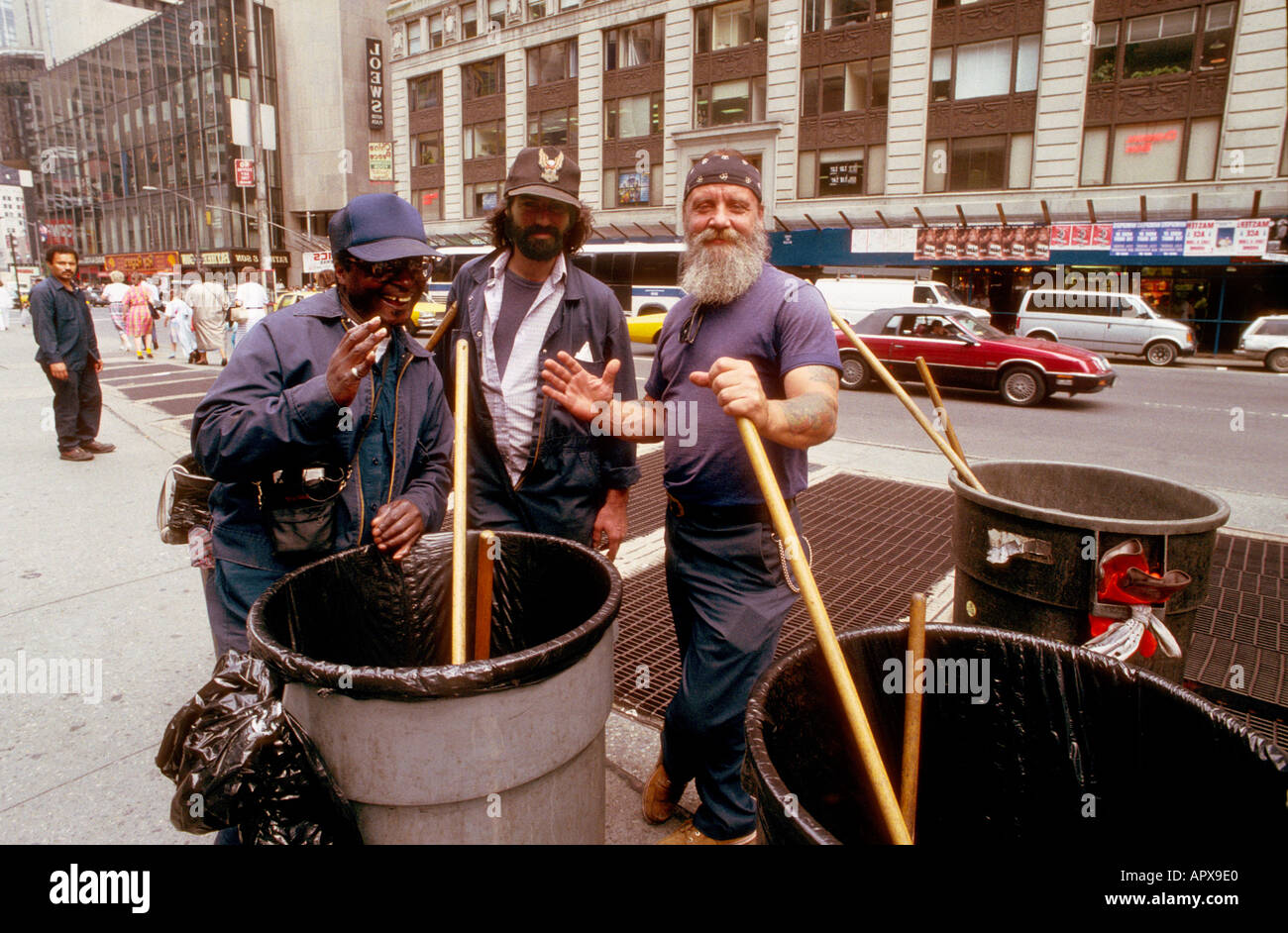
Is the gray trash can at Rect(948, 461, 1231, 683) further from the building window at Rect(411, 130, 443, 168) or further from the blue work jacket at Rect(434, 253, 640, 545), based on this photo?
the building window at Rect(411, 130, 443, 168)

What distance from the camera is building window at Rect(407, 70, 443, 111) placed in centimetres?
4031

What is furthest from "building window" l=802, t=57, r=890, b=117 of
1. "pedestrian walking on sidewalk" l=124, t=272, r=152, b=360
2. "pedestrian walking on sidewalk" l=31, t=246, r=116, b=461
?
"pedestrian walking on sidewalk" l=31, t=246, r=116, b=461

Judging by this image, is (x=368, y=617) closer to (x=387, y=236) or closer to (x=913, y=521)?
(x=387, y=236)

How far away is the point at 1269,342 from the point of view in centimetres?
1856

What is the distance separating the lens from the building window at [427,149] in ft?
132

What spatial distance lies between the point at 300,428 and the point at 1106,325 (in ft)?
71.5

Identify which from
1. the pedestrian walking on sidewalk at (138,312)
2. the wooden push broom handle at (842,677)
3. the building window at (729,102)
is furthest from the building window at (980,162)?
the wooden push broom handle at (842,677)

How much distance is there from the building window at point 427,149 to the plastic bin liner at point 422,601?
4250 cm

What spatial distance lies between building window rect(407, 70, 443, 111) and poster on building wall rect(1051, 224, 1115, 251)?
3047 cm

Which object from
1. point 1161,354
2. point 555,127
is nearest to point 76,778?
point 1161,354

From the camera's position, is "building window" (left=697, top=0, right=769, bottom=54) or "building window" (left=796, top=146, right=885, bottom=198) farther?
"building window" (left=697, top=0, right=769, bottom=54)

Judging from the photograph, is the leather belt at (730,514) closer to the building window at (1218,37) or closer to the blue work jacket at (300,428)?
the blue work jacket at (300,428)

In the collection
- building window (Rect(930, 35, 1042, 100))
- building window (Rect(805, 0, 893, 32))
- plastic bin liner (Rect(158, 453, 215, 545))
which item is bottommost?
plastic bin liner (Rect(158, 453, 215, 545))

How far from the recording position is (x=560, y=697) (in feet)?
4.95
